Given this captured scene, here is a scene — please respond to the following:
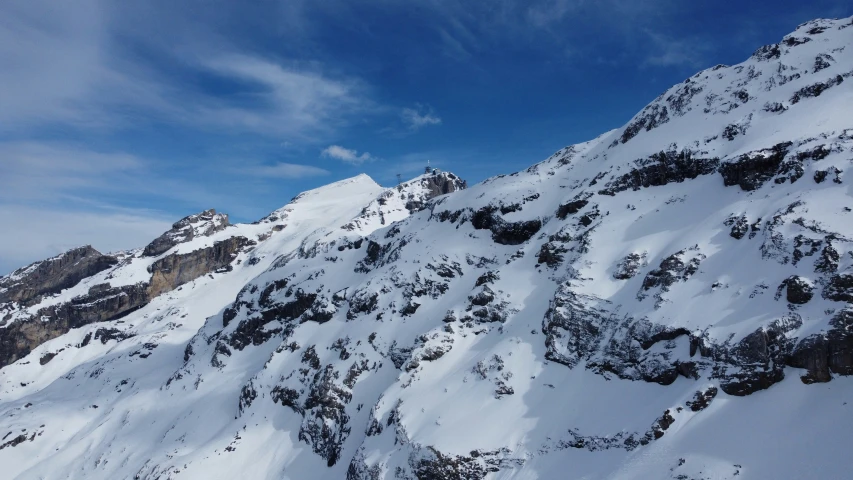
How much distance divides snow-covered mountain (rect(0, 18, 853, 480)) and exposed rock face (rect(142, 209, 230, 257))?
179 feet

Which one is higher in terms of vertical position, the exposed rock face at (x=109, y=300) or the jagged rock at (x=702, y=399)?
the exposed rock face at (x=109, y=300)

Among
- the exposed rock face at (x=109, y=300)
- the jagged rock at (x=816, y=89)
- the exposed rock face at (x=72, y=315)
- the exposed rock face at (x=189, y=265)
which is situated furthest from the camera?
the exposed rock face at (x=189, y=265)

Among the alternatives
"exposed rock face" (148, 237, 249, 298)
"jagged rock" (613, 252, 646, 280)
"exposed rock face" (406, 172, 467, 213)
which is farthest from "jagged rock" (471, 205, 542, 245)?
"exposed rock face" (148, 237, 249, 298)

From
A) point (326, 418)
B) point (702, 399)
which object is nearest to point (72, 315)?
point (326, 418)

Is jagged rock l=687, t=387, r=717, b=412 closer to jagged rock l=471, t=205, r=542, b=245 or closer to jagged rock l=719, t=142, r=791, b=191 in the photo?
jagged rock l=719, t=142, r=791, b=191

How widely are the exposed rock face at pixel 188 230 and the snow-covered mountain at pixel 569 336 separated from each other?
54.7 metres

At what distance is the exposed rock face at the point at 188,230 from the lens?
141m

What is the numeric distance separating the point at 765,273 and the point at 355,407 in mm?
40039

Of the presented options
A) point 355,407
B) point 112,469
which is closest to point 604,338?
point 355,407

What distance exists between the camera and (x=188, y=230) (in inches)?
5699

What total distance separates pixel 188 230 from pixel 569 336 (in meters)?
135

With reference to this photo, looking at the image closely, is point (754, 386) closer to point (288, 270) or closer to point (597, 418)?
point (597, 418)

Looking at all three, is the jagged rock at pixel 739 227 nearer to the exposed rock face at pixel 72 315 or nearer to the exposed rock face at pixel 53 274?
the exposed rock face at pixel 72 315

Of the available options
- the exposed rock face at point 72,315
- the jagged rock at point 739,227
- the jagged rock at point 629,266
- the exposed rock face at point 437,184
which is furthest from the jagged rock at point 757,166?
the exposed rock face at point 72,315
